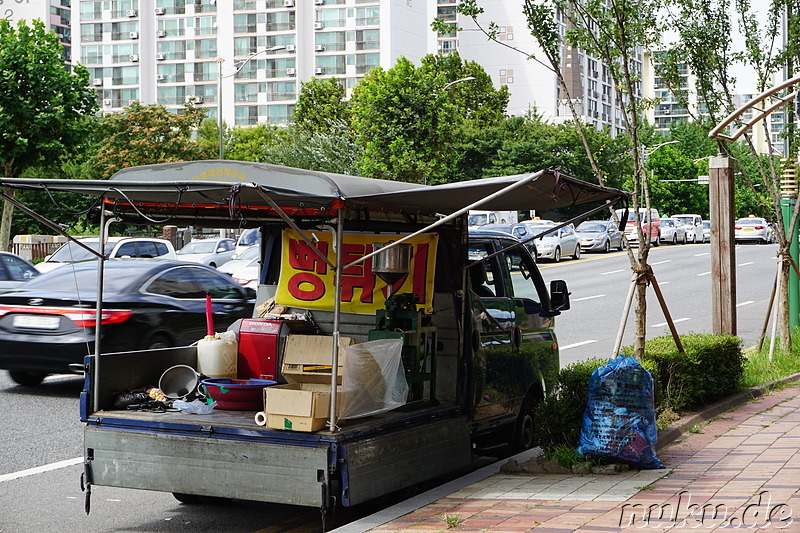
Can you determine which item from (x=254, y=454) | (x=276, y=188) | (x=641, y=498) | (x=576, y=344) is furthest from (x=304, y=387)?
(x=576, y=344)

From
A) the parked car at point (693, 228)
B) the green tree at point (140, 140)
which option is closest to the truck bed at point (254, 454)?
the green tree at point (140, 140)

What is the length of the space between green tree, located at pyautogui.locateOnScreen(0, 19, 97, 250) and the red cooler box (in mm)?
28067

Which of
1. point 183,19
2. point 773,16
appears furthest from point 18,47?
point 183,19

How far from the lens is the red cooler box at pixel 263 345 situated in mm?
7793

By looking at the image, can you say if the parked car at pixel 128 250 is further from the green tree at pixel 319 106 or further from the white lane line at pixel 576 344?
the green tree at pixel 319 106

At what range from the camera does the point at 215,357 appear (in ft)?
25.3

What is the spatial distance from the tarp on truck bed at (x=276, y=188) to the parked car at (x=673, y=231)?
4655cm

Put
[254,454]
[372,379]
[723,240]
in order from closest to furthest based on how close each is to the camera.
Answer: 1. [254,454]
2. [372,379]
3. [723,240]

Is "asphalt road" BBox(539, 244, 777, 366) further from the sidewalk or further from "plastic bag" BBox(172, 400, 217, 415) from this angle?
"plastic bag" BBox(172, 400, 217, 415)

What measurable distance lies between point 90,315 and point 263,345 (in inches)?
167

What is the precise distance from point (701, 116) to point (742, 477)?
Answer: 836 cm

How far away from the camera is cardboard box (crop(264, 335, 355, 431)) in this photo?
236 inches

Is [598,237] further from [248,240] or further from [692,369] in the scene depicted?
[692,369]

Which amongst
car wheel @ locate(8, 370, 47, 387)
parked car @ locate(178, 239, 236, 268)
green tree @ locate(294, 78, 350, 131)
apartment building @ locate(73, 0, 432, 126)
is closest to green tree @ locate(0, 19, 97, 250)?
parked car @ locate(178, 239, 236, 268)
